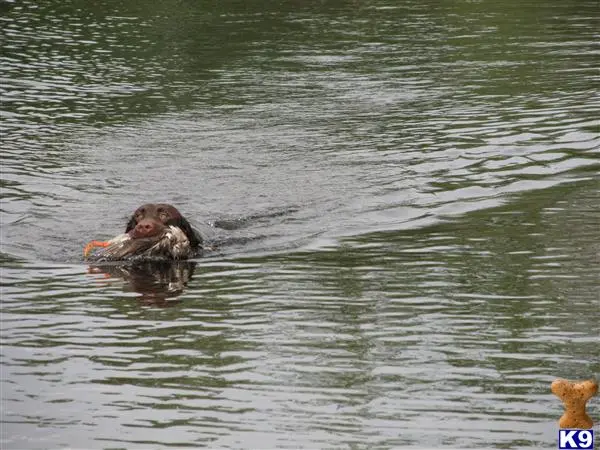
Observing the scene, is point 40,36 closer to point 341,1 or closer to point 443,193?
point 341,1

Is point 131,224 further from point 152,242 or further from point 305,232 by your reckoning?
point 305,232

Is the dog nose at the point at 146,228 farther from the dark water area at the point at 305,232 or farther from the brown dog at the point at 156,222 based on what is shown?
the dark water area at the point at 305,232

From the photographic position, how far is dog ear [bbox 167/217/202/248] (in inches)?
471

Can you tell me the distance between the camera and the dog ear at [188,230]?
12.0 m

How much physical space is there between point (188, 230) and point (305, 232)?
3.82 feet

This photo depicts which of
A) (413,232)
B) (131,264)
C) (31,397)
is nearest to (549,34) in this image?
(413,232)

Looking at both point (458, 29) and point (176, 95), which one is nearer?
point (176, 95)

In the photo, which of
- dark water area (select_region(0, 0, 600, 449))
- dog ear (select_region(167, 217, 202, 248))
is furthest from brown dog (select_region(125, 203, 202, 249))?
dark water area (select_region(0, 0, 600, 449))

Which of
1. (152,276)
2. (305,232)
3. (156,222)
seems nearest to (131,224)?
(156,222)

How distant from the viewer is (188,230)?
12141mm

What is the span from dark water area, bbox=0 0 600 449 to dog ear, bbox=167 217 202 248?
26 centimetres

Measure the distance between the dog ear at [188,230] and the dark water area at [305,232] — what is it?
0.86 feet

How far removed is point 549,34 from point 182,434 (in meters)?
18.5

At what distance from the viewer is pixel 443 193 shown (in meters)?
13.9
